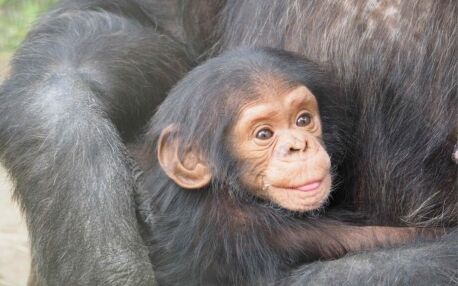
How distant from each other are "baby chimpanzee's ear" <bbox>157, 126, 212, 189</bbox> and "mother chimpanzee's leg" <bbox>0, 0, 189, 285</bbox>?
12 cm

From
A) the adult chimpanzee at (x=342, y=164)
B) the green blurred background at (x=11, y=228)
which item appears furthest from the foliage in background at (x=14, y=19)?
the adult chimpanzee at (x=342, y=164)

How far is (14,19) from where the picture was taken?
6867 millimetres

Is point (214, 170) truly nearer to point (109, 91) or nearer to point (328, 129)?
point (328, 129)

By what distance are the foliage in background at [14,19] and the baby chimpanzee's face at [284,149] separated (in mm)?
3777

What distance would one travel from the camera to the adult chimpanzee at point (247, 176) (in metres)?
2.92

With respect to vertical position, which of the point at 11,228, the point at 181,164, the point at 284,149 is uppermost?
the point at 284,149

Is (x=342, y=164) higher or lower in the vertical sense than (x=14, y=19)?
lower

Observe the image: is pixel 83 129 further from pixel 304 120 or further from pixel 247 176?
pixel 304 120

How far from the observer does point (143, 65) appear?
11.8 feet

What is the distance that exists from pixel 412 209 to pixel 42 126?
1144 mm

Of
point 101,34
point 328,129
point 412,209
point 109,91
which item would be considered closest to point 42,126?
point 109,91

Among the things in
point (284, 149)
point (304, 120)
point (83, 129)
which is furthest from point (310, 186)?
point (83, 129)

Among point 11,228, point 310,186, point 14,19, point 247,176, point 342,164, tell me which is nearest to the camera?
point 310,186

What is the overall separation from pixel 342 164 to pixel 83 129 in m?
0.79
